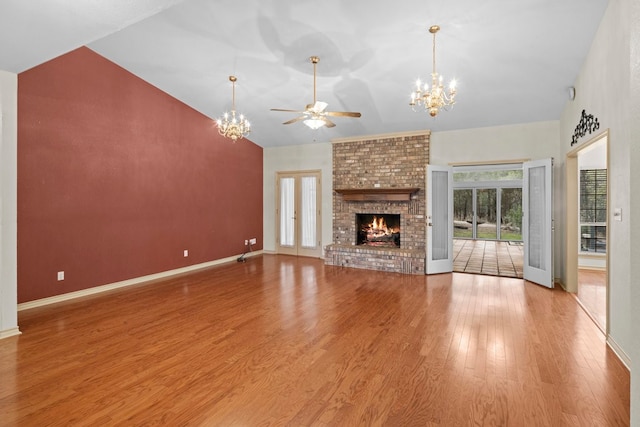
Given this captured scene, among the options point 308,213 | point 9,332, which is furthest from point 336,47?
point 9,332

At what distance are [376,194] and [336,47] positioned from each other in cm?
327

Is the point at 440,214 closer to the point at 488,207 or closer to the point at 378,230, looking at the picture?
the point at 378,230

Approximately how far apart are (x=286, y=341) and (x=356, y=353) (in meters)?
0.69

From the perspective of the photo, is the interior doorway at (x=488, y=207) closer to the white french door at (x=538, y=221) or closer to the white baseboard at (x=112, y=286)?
the white french door at (x=538, y=221)

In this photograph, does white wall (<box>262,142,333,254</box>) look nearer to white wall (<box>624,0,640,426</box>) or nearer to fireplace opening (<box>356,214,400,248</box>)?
fireplace opening (<box>356,214,400,248</box>)

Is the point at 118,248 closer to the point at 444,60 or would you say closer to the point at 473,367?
the point at 473,367

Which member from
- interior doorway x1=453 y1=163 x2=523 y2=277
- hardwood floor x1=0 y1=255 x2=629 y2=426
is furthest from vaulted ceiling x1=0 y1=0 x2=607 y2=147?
interior doorway x1=453 y1=163 x2=523 y2=277

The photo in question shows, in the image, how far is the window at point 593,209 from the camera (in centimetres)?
648

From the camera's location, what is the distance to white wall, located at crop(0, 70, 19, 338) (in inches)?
132

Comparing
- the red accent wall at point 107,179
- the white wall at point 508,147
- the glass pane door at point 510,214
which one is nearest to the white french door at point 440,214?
the white wall at point 508,147

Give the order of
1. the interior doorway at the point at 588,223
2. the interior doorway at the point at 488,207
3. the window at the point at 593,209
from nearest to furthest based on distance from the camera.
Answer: the interior doorway at the point at 588,223
the window at the point at 593,209
the interior doorway at the point at 488,207

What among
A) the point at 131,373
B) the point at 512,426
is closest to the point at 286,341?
the point at 131,373

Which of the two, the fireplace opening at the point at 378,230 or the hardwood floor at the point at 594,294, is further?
the fireplace opening at the point at 378,230

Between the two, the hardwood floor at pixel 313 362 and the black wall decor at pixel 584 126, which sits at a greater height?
the black wall decor at pixel 584 126
